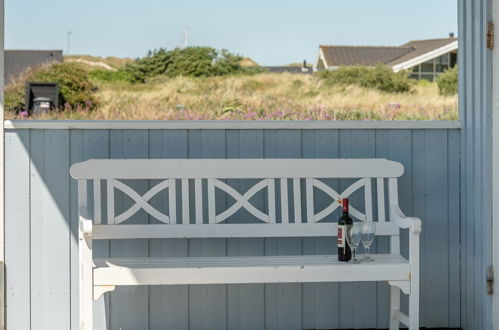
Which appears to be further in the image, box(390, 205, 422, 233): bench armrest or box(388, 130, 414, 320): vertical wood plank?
box(388, 130, 414, 320): vertical wood plank

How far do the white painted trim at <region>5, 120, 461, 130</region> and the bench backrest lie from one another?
0.75 ft

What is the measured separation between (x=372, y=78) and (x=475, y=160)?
53.4 ft

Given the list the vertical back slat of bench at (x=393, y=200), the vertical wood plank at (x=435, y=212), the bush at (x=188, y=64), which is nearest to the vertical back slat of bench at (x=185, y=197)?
the vertical back slat of bench at (x=393, y=200)

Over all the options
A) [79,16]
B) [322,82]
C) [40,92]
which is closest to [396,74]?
[322,82]

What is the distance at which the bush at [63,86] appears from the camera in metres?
15.3

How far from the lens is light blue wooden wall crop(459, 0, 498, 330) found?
3.95m

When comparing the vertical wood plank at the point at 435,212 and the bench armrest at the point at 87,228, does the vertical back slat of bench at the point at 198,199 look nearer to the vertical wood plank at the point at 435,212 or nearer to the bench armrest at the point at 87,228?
the bench armrest at the point at 87,228

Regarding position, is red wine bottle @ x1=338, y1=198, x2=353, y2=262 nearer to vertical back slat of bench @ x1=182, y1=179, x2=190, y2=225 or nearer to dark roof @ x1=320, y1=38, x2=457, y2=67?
vertical back slat of bench @ x1=182, y1=179, x2=190, y2=225

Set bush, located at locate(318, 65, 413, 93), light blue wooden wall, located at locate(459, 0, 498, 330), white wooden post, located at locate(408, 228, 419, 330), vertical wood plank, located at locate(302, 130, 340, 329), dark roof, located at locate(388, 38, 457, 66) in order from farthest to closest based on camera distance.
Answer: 1. dark roof, located at locate(388, 38, 457, 66)
2. bush, located at locate(318, 65, 413, 93)
3. vertical wood plank, located at locate(302, 130, 340, 329)
4. light blue wooden wall, located at locate(459, 0, 498, 330)
5. white wooden post, located at locate(408, 228, 419, 330)

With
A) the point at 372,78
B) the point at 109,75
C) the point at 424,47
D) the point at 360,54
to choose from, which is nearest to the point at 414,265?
the point at 372,78

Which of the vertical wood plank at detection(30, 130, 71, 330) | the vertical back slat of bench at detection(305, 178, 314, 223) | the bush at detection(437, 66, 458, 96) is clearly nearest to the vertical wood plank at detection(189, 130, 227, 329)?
the vertical back slat of bench at detection(305, 178, 314, 223)

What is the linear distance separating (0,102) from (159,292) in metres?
1.20

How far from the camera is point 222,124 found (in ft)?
13.4

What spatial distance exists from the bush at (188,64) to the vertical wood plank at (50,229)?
17856mm
